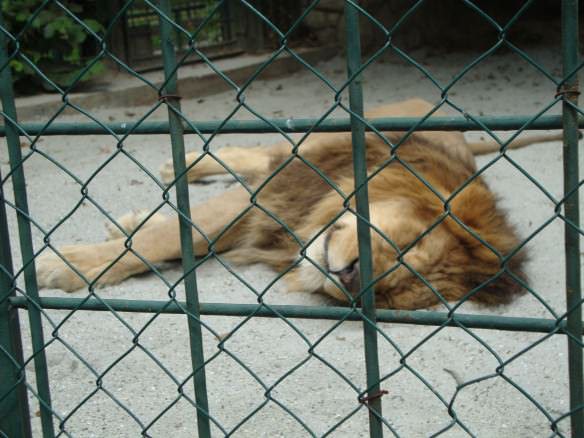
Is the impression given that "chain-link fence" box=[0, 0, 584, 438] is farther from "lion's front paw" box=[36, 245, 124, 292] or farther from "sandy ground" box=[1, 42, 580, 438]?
"lion's front paw" box=[36, 245, 124, 292]

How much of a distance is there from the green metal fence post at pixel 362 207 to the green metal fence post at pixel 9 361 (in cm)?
102

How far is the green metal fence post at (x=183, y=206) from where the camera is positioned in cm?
204

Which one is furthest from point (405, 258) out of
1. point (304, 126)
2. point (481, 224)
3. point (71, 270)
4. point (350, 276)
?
point (304, 126)

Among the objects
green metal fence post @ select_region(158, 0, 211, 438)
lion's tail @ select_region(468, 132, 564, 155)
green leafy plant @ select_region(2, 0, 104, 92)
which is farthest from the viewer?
green leafy plant @ select_region(2, 0, 104, 92)

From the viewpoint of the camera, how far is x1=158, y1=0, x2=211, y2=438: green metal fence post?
6.70 ft

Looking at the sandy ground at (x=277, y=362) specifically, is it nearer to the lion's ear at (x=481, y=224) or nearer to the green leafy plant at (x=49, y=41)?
the lion's ear at (x=481, y=224)

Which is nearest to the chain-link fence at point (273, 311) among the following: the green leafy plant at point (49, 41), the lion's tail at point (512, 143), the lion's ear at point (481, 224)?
the lion's ear at point (481, 224)

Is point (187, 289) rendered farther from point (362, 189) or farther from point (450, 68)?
point (450, 68)

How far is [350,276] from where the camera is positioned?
11.4 ft

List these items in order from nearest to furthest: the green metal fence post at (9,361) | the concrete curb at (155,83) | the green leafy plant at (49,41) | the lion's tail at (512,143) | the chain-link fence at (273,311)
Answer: the chain-link fence at (273,311)
the green metal fence post at (9,361)
the lion's tail at (512,143)
the green leafy plant at (49,41)
the concrete curb at (155,83)

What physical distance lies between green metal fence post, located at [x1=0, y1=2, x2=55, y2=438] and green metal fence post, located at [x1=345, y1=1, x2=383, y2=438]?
0.92 metres

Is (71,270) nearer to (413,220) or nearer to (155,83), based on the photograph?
(413,220)

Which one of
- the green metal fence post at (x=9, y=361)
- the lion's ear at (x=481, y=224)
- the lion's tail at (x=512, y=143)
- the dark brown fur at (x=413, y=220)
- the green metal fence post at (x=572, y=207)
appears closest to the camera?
the green metal fence post at (x=572, y=207)

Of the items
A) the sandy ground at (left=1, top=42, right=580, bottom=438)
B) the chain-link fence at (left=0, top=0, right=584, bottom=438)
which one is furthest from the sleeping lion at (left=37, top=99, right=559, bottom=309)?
the chain-link fence at (left=0, top=0, right=584, bottom=438)
